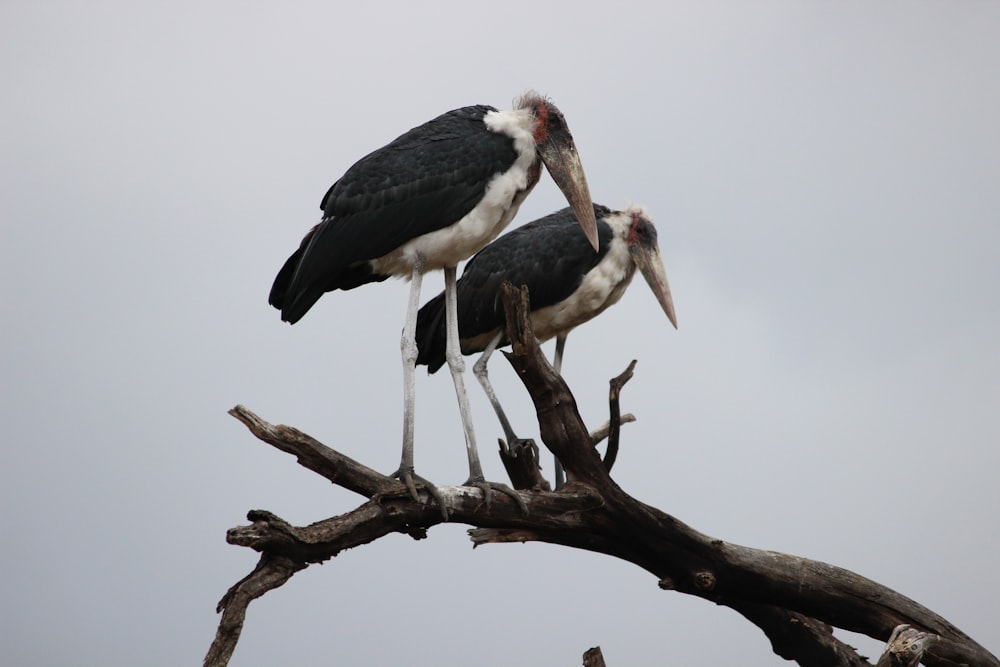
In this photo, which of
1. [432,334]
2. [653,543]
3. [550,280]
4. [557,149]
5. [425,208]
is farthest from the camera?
[432,334]

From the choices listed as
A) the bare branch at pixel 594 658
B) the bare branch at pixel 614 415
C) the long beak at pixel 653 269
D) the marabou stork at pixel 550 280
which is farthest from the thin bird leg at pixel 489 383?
the bare branch at pixel 594 658

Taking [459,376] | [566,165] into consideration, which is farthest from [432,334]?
[566,165]

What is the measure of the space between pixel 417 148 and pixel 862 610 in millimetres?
3727

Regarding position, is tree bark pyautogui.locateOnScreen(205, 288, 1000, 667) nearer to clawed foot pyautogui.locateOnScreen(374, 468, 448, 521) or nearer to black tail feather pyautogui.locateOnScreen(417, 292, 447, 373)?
clawed foot pyautogui.locateOnScreen(374, 468, 448, 521)

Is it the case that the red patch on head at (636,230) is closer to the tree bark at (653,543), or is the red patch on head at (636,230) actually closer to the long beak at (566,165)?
the long beak at (566,165)

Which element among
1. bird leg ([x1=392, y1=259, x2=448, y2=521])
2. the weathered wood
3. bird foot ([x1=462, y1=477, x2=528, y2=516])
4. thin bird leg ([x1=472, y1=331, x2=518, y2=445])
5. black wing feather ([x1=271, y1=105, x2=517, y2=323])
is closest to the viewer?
the weathered wood

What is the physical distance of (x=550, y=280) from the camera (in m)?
9.02

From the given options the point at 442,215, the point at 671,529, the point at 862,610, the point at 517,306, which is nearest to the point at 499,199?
the point at 442,215

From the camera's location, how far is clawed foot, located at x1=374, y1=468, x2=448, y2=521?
5.82m

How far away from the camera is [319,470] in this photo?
5660 mm

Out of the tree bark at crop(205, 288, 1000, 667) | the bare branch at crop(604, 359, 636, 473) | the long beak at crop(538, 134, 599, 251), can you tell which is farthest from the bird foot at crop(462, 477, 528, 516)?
the long beak at crop(538, 134, 599, 251)

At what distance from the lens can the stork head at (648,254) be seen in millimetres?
9445

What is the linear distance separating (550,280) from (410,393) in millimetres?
2706

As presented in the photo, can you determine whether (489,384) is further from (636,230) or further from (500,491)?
(500,491)
